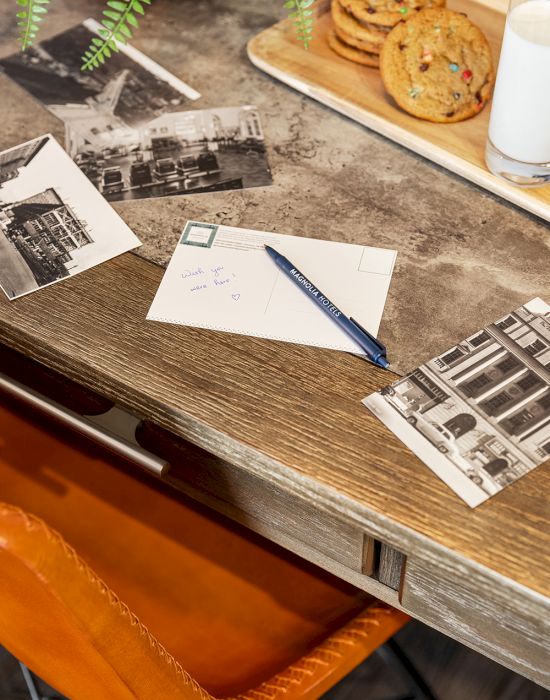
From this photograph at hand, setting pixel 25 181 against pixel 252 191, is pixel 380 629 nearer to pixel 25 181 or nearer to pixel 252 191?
pixel 252 191

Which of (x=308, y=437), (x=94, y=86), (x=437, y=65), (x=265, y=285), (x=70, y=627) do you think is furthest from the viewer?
(x=94, y=86)

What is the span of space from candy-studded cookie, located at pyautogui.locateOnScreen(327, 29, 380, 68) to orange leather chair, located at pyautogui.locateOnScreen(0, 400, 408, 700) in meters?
0.61

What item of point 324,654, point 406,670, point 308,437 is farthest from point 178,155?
point 406,670

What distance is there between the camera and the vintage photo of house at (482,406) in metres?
0.70

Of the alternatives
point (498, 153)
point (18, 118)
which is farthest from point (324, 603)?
point (18, 118)

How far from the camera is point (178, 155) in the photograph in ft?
3.29

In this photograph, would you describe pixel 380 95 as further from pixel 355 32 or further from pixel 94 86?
pixel 94 86

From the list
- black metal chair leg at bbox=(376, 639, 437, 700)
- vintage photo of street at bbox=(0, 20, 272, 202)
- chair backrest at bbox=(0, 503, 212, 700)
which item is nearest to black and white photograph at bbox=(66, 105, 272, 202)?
vintage photo of street at bbox=(0, 20, 272, 202)

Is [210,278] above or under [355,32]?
under

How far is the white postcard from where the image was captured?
82cm

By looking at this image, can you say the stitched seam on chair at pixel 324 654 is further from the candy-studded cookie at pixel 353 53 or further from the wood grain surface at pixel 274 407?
the candy-studded cookie at pixel 353 53

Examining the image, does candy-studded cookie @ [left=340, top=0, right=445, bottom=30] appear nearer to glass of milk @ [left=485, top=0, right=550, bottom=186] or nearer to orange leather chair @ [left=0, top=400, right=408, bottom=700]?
glass of milk @ [left=485, top=0, right=550, bottom=186]

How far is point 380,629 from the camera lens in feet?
2.93

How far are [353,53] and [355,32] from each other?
0.04 meters
